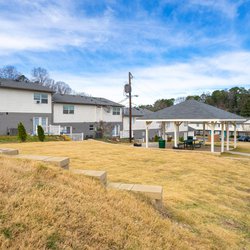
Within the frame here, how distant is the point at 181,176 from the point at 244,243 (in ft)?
15.3

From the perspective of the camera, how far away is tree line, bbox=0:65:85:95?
57.7 m

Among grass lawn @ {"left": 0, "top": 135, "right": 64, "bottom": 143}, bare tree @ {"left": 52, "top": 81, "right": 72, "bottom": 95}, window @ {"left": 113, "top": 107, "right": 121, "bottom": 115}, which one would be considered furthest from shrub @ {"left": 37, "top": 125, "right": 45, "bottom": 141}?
bare tree @ {"left": 52, "top": 81, "right": 72, "bottom": 95}

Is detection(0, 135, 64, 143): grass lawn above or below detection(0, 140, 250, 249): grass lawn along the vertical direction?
above

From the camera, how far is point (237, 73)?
33.6m

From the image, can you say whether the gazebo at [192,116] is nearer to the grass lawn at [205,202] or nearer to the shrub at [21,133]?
the grass lawn at [205,202]

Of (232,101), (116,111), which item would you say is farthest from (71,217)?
(232,101)

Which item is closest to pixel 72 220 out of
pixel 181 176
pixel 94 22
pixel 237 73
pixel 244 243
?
pixel 244 243

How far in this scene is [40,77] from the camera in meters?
62.2

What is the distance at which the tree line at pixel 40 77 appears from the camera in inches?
2272

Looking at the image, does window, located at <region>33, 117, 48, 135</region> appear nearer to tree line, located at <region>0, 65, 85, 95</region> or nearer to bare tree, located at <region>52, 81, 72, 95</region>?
tree line, located at <region>0, 65, 85, 95</region>

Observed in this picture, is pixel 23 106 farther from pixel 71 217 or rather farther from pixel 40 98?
pixel 71 217

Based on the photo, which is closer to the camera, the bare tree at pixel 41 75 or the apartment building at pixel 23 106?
the apartment building at pixel 23 106

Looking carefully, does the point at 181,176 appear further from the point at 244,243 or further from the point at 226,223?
the point at 244,243

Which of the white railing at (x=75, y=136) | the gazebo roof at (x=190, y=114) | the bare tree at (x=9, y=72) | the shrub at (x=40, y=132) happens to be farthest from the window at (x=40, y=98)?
the bare tree at (x=9, y=72)
